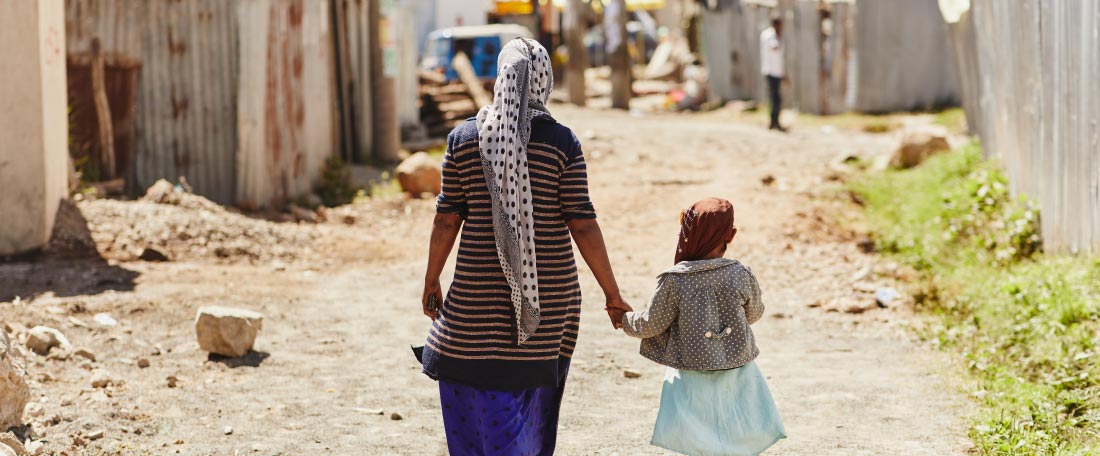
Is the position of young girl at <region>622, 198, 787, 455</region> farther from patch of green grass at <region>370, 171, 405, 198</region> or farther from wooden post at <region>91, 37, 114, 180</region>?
patch of green grass at <region>370, 171, 405, 198</region>

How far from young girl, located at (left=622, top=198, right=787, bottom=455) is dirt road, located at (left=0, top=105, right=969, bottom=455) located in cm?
109

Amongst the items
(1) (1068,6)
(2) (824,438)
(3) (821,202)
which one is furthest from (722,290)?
(3) (821,202)

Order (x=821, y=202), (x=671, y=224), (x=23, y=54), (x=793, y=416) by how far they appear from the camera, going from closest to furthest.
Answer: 1. (x=793, y=416)
2. (x=23, y=54)
3. (x=671, y=224)
4. (x=821, y=202)

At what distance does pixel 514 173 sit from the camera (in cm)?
357

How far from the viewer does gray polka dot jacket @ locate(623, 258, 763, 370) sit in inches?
150

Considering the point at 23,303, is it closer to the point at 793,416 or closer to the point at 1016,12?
the point at 793,416

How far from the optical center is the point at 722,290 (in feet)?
12.6

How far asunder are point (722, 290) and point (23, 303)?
4.75 meters

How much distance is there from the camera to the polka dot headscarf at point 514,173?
357cm

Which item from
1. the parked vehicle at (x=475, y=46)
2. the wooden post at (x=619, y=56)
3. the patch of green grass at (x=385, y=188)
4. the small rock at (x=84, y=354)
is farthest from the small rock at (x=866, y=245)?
the wooden post at (x=619, y=56)

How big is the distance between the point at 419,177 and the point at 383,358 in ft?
20.0

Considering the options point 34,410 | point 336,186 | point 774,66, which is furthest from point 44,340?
point 774,66

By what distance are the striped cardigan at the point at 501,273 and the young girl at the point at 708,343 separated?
30 centimetres

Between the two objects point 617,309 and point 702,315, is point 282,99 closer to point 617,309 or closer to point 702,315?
point 617,309
